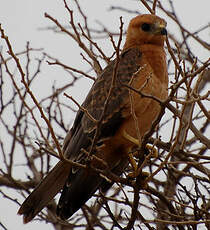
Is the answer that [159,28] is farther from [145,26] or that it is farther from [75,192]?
[75,192]

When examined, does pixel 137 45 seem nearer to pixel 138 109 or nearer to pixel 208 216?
pixel 138 109

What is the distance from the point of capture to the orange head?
16.7ft

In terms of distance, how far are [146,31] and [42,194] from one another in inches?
77.6

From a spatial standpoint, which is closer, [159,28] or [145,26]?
[159,28]

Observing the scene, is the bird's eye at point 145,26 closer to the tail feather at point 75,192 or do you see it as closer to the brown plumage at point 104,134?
the brown plumage at point 104,134

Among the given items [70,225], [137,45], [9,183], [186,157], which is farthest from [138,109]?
[9,183]

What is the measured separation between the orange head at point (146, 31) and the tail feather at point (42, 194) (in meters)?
1.59

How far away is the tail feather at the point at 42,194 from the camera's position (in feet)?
14.9

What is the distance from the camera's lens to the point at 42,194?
14.9ft

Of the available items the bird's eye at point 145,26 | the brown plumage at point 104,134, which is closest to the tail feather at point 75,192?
the brown plumage at point 104,134

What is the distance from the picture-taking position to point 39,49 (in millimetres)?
5629

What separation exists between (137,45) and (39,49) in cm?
115

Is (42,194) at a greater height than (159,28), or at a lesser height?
lesser

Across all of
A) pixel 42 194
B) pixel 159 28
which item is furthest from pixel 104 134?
pixel 159 28
